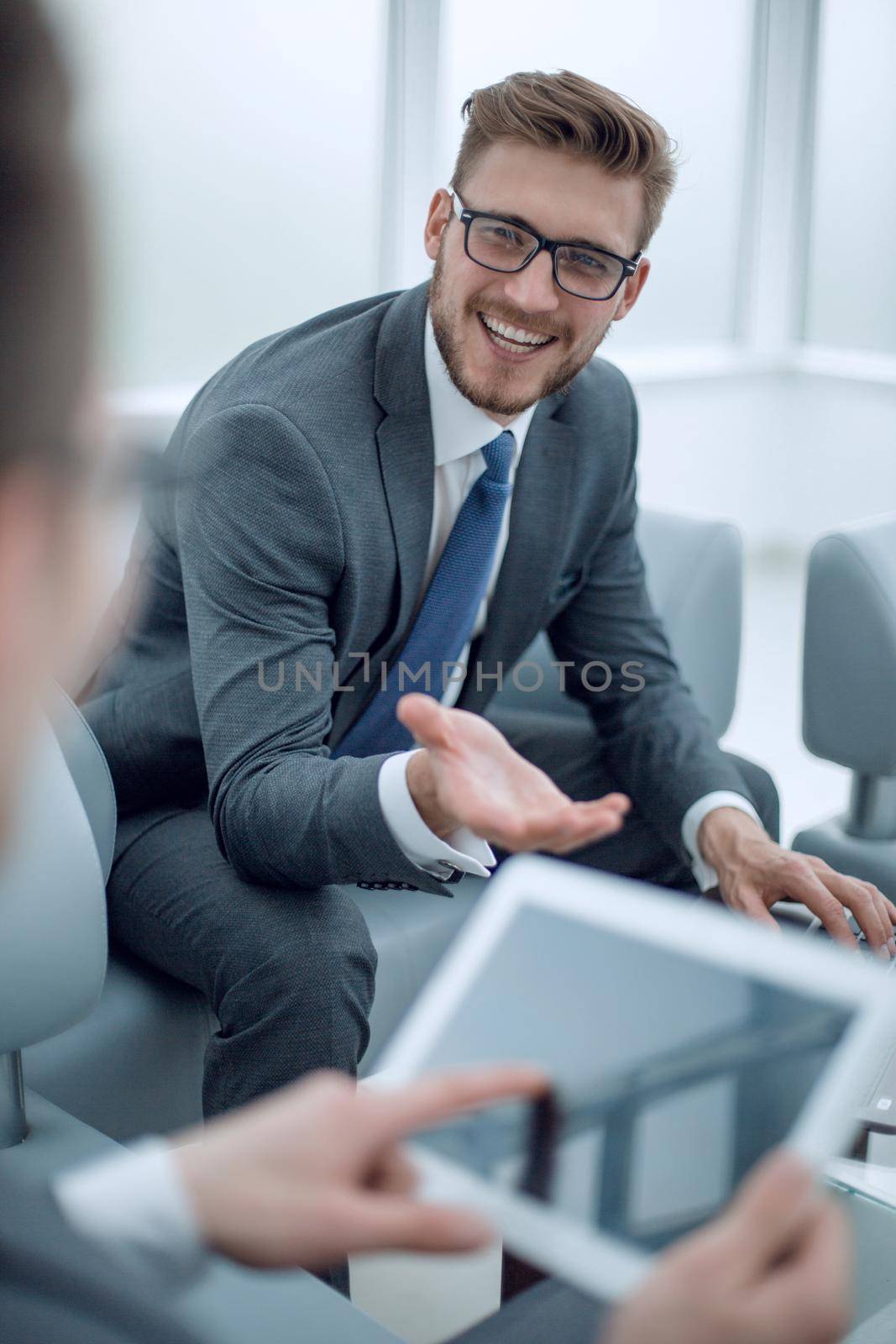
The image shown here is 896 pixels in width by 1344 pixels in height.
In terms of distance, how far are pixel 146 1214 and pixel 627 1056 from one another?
20cm

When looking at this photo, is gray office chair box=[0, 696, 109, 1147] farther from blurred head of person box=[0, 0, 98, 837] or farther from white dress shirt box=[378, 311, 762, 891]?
white dress shirt box=[378, 311, 762, 891]

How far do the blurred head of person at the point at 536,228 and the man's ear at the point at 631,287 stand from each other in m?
0.04

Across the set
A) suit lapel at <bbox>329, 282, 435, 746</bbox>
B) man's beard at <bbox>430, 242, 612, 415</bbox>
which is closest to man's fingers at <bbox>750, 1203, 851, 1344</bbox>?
suit lapel at <bbox>329, 282, 435, 746</bbox>

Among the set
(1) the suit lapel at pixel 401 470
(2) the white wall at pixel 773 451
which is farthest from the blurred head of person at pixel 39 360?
(2) the white wall at pixel 773 451

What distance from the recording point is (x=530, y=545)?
1.54 m

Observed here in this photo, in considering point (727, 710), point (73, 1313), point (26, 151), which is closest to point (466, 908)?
point (727, 710)

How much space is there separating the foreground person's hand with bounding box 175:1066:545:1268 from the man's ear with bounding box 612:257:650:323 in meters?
1.23

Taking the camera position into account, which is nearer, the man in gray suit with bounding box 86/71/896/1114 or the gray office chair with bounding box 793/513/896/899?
the man in gray suit with bounding box 86/71/896/1114

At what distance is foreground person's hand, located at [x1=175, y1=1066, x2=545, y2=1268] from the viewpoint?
1.45 feet

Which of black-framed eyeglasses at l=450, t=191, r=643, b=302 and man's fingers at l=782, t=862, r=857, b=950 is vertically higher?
black-framed eyeglasses at l=450, t=191, r=643, b=302

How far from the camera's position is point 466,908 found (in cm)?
144

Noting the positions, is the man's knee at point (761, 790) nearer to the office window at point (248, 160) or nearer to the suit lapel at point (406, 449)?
the suit lapel at point (406, 449)

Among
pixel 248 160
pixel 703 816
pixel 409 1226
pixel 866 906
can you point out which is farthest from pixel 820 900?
pixel 248 160

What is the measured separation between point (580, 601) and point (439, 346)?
15.8 inches
